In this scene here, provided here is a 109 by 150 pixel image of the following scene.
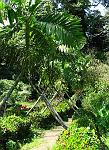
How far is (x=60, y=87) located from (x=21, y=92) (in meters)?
7.20

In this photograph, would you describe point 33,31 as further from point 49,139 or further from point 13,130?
point 49,139

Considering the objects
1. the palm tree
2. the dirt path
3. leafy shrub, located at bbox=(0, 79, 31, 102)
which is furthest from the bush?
the palm tree

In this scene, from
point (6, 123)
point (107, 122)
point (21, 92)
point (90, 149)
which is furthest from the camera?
point (21, 92)

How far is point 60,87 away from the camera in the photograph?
878 inches

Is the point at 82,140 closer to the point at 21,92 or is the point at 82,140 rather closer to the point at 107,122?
the point at 107,122

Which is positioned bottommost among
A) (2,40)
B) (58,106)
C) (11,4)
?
(58,106)

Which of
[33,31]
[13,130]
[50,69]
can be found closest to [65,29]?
[33,31]

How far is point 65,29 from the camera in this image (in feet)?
26.2

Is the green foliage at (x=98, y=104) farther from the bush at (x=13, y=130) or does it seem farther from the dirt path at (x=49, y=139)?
the bush at (x=13, y=130)

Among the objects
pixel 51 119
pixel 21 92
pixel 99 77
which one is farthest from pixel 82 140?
pixel 21 92

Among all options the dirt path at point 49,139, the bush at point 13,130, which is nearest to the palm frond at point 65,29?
the dirt path at point 49,139

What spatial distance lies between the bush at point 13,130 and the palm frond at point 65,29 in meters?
8.92

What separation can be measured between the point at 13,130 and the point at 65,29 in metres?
10.4

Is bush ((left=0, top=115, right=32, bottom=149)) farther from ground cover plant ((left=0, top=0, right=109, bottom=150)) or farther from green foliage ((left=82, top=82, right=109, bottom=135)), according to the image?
green foliage ((left=82, top=82, right=109, bottom=135))
